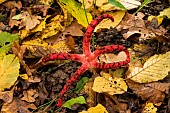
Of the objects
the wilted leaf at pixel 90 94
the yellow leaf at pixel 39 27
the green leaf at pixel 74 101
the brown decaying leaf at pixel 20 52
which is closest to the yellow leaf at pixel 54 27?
the yellow leaf at pixel 39 27

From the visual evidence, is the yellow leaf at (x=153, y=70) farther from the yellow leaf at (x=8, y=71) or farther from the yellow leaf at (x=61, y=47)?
the yellow leaf at (x=8, y=71)

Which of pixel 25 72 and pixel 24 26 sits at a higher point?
pixel 24 26

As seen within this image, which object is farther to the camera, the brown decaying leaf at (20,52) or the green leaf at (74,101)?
the brown decaying leaf at (20,52)

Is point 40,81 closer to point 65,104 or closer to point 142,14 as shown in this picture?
point 65,104

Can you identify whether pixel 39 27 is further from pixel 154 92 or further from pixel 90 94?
pixel 154 92

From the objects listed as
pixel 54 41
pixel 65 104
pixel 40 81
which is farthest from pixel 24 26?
pixel 65 104

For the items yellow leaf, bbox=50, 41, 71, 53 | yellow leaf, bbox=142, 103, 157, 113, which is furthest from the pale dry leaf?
yellow leaf, bbox=142, 103, 157, 113

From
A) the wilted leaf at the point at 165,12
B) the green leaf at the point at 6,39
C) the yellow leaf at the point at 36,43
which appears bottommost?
the yellow leaf at the point at 36,43

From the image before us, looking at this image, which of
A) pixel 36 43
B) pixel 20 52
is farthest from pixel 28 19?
pixel 20 52
